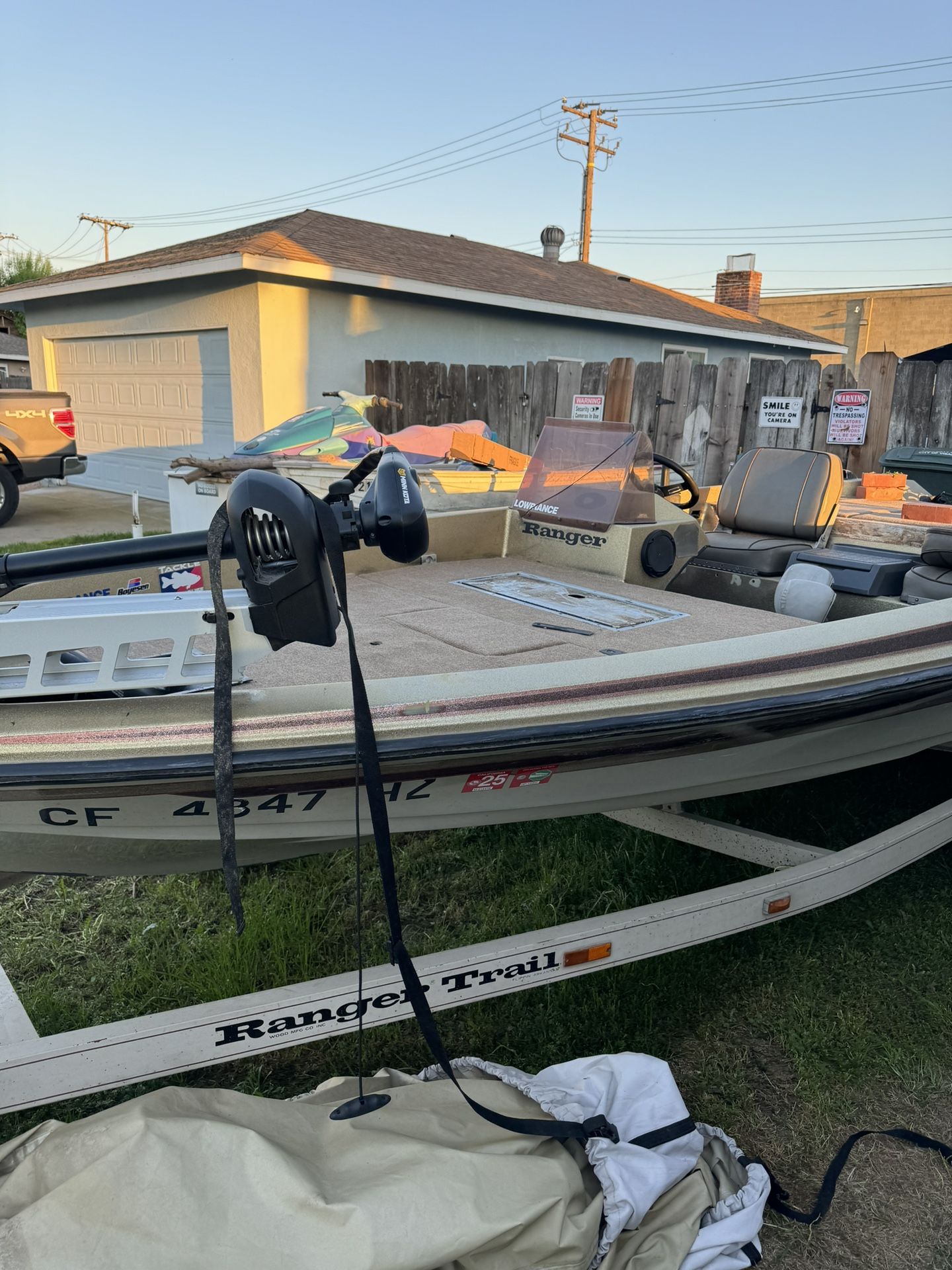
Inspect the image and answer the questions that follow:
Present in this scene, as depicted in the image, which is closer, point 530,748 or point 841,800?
point 530,748

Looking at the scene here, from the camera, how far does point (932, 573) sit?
3.06m

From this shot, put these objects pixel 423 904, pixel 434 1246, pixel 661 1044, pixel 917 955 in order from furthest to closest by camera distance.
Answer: pixel 423 904 < pixel 917 955 < pixel 661 1044 < pixel 434 1246

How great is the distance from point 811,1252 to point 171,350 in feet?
36.9

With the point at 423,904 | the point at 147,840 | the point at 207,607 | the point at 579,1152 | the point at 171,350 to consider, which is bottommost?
the point at 423,904

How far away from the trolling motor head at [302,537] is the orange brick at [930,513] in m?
3.07

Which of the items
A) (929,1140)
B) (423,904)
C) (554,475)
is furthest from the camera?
(554,475)

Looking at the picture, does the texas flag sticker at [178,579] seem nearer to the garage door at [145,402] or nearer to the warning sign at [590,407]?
the warning sign at [590,407]

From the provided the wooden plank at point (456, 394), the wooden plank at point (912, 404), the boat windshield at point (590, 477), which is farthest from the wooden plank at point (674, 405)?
the boat windshield at point (590, 477)

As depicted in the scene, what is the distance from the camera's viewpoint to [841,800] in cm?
398

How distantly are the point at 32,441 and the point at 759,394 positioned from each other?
7.27m

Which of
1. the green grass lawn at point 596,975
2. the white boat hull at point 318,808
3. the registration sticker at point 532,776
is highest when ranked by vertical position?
the registration sticker at point 532,776

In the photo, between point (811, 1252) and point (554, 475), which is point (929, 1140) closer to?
point (811, 1252)

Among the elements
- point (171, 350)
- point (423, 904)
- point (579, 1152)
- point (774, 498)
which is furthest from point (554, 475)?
point (171, 350)

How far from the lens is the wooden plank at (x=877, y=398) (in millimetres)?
6590
